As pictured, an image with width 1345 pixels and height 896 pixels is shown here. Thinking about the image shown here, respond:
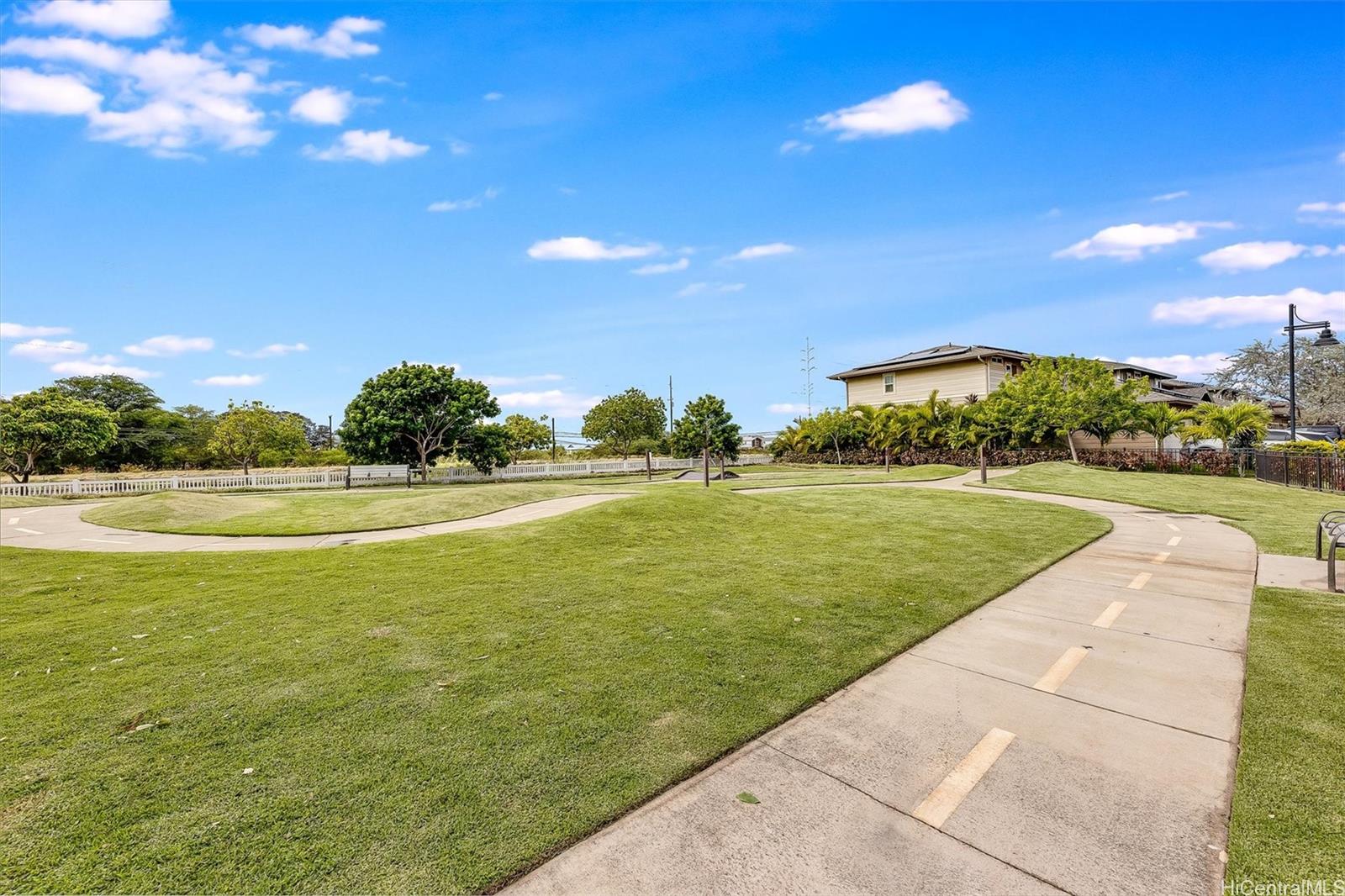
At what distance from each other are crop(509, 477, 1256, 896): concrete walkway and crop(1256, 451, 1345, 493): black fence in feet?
61.8

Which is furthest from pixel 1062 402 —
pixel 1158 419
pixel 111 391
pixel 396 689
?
pixel 111 391

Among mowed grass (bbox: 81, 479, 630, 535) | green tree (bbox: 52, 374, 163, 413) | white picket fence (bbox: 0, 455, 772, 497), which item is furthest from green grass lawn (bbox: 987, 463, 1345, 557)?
green tree (bbox: 52, 374, 163, 413)

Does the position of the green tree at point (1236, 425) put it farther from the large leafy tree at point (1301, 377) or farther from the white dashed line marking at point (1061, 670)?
the white dashed line marking at point (1061, 670)

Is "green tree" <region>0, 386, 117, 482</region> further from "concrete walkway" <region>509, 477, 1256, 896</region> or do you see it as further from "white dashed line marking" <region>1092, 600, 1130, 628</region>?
"white dashed line marking" <region>1092, 600, 1130, 628</region>

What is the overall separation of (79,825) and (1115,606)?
759cm

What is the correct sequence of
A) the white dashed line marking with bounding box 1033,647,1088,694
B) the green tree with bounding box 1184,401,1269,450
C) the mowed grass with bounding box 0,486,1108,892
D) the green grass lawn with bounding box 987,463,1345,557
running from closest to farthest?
the mowed grass with bounding box 0,486,1108,892, the white dashed line marking with bounding box 1033,647,1088,694, the green grass lawn with bounding box 987,463,1345,557, the green tree with bounding box 1184,401,1269,450

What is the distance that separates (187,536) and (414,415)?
56.5 feet

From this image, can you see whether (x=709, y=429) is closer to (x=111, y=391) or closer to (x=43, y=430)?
(x=43, y=430)

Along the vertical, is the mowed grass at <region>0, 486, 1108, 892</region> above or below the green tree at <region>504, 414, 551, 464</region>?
below

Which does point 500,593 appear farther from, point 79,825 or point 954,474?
point 954,474

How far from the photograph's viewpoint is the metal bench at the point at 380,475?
26.5m

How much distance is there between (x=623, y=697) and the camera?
3.74m

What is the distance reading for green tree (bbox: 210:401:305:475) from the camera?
3497 cm

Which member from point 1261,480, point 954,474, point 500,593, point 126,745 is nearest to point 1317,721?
point 500,593
